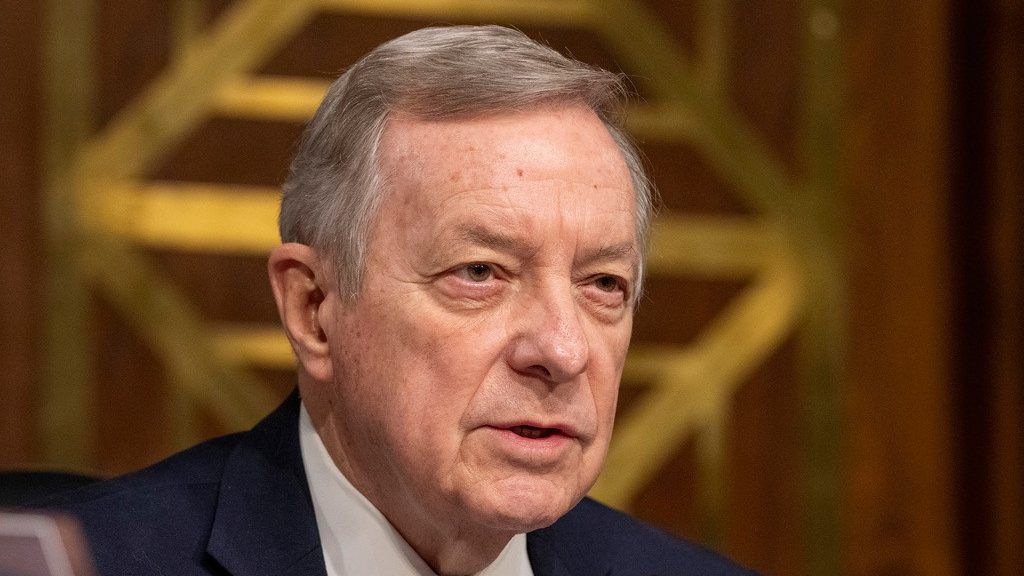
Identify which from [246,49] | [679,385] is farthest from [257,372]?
[679,385]

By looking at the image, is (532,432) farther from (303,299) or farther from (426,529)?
(303,299)

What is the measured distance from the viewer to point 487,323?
4.92 feet

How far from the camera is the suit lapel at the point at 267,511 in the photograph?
62.0 inches

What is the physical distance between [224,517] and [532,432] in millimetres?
414

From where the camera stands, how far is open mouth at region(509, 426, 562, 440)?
1497mm

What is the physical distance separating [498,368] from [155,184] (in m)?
1.93

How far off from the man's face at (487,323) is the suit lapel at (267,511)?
5.0 inches

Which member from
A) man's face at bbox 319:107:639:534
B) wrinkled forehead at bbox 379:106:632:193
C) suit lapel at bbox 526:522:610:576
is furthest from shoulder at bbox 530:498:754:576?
wrinkled forehead at bbox 379:106:632:193

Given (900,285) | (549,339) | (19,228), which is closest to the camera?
(549,339)

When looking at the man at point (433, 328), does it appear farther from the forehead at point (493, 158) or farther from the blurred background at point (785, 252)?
the blurred background at point (785, 252)

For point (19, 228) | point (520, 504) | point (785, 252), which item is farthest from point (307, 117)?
point (520, 504)

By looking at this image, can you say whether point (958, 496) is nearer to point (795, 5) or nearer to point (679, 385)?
point (679, 385)

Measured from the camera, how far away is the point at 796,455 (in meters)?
3.44

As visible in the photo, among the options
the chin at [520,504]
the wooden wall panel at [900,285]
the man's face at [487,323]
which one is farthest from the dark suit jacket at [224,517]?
the wooden wall panel at [900,285]
